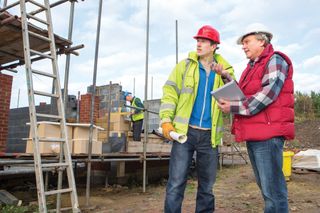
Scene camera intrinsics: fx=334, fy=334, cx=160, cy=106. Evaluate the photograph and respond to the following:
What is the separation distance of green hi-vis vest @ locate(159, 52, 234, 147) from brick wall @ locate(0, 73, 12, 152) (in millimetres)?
5345

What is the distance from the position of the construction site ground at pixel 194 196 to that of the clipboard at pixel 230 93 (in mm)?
2628

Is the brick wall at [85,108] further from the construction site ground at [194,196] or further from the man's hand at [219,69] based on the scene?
the man's hand at [219,69]

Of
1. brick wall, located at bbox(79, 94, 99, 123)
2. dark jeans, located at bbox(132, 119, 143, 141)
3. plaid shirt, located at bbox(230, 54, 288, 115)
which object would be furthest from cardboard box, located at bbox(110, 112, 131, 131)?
plaid shirt, located at bbox(230, 54, 288, 115)

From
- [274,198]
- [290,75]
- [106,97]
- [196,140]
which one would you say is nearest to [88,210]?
[196,140]

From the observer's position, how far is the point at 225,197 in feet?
21.7

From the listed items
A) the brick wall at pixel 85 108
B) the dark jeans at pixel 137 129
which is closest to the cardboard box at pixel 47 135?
the dark jeans at pixel 137 129

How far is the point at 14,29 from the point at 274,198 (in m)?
4.08

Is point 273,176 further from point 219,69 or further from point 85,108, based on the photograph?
point 85,108

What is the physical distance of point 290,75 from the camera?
9.52ft

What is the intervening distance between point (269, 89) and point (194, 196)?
4389mm

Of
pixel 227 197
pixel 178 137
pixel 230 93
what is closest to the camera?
pixel 230 93

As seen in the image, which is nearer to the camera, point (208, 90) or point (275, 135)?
point (275, 135)

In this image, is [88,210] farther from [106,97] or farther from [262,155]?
[106,97]

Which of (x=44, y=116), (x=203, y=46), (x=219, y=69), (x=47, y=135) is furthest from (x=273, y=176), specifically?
(x=47, y=135)
